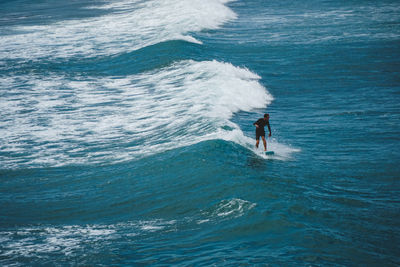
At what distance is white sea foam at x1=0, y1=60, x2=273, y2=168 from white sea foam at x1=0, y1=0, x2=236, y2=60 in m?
7.19

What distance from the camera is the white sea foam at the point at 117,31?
31125mm

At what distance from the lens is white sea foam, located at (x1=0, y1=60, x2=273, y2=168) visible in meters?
14.0

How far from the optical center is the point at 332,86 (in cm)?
1938

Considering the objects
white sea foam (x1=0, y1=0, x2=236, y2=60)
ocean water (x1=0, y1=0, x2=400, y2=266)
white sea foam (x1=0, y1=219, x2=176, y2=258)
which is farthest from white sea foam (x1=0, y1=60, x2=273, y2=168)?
white sea foam (x1=0, y1=0, x2=236, y2=60)

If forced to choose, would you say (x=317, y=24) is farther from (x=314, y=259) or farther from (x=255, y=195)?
(x=314, y=259)

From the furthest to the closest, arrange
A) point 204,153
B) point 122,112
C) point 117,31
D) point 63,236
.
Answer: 1. point 117,31
2. point 122,112
3. point 204,153
4. point 63,236

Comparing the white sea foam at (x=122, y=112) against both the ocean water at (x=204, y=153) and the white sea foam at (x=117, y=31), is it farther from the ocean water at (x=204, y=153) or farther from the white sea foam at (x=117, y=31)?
the white sea foam at (x=117, y=31)

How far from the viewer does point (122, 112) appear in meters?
Result: 17.8

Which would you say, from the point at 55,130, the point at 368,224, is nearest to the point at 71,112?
the point at 55,130

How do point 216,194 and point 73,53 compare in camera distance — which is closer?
point 216,194

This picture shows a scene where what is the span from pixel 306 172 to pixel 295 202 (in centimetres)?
198

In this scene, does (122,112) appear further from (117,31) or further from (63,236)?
(117,31)

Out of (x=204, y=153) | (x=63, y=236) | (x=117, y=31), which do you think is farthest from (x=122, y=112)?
(x=117, y=31)

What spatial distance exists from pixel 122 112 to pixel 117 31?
2141 centimetres
